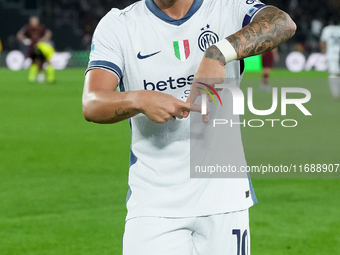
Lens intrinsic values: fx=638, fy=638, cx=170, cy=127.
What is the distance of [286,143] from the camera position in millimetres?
10953

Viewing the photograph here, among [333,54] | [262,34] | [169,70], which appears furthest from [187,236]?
[333,54]

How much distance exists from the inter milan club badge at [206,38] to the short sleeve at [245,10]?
0.12m

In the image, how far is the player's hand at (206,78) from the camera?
2.42 metres

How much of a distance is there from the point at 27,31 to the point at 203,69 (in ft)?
81.4

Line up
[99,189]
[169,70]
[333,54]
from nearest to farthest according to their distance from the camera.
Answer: [169,70], [99,189], [333,54]

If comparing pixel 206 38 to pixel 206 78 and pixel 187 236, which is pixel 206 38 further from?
pixel 187 236

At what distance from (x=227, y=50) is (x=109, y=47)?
0.54m

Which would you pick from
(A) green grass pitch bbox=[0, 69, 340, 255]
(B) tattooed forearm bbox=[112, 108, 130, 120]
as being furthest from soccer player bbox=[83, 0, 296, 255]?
(A) green grass pitch bbox=[0, 69, 340, 255]

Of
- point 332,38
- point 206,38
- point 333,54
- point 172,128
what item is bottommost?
point 172,128

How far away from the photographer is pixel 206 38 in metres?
2.82

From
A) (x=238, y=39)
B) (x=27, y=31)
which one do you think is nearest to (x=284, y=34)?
(x=238, y=39)

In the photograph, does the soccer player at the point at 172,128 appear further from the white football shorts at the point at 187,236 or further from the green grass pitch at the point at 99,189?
the green grass pitch at the point at 99,189

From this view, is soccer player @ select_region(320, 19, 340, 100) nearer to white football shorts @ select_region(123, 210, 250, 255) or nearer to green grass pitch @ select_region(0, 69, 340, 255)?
green grass pitch @ select_region(0, 69, 340, 255)

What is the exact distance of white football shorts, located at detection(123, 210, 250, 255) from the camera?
9.29ft
